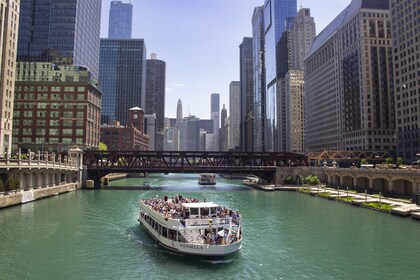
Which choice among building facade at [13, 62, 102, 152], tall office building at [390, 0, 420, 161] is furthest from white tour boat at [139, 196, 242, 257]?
building facade at [13, 62, 102, 152]

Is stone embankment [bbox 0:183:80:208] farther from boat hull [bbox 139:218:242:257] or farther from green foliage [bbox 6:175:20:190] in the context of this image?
boat hull [bbox 139:218:242:257]

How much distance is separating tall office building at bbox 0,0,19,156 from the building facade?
1473 inches

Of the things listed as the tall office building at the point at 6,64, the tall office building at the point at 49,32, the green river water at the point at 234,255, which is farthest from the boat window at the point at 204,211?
the tall office building at the point at 49,32

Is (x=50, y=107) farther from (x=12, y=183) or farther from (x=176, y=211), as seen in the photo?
(x=176, y=211)

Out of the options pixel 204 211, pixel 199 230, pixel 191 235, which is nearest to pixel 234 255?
pixel 199 230

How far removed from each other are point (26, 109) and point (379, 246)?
156 metres

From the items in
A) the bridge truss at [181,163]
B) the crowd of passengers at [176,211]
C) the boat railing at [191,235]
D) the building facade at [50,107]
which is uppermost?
the building facade at [50,107]

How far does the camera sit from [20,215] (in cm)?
5847

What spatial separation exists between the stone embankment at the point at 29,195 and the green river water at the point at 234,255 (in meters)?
4.39

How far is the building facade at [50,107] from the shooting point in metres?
156

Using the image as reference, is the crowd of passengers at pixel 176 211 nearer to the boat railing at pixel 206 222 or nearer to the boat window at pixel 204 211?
the boat railing at pixel 206 222

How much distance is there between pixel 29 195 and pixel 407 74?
5414 inches

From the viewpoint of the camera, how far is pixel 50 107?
157750 millimetres

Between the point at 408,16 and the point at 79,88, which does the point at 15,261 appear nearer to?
the point at 79,88
